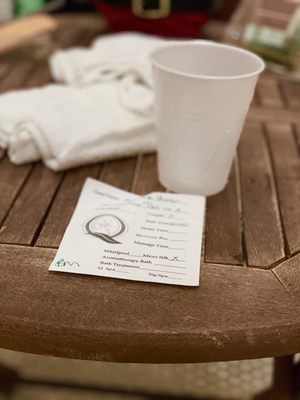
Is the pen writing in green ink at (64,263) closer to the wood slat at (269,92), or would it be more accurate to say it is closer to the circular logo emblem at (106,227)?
the circular logo emblem at (106,227)

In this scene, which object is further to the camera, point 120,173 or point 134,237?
point 120,173

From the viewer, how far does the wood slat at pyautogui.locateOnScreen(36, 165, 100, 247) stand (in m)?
0.46

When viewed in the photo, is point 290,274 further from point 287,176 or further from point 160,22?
point 160,22

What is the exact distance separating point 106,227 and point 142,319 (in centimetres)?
12

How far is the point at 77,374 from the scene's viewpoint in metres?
0.99

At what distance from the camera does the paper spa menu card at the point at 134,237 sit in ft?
1.38

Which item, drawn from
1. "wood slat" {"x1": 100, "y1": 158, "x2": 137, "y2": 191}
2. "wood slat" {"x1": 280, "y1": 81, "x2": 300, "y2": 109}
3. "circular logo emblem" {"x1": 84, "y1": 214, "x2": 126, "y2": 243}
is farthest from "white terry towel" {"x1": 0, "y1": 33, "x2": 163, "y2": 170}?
"wood slat" {"x1": 280, "y1": 81, "x2": 300, "y2": 109}

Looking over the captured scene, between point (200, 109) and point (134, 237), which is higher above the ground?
point (200, 109)

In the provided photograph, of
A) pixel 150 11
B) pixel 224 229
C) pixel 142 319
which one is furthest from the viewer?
pixel 150 11

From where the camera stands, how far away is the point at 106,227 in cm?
47

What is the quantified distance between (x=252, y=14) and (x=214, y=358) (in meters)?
0.79

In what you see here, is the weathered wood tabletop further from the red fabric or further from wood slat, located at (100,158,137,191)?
the red fabric

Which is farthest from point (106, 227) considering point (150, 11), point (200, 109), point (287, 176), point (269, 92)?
point (150, 11)

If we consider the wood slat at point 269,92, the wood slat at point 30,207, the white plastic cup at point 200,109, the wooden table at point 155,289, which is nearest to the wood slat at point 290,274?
the wooden table at point 155,289
